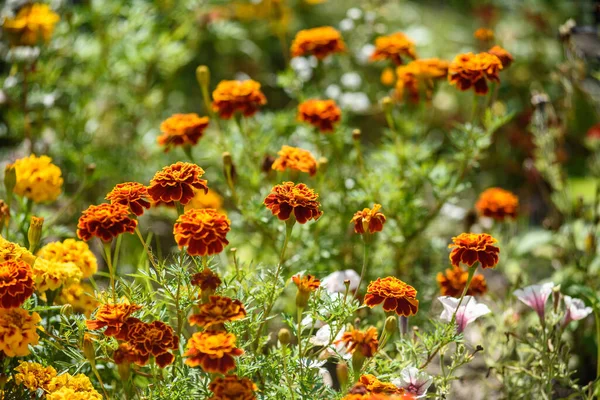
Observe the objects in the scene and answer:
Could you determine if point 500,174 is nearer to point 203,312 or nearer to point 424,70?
point 424,70

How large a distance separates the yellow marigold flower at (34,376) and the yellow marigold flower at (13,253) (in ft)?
0.67

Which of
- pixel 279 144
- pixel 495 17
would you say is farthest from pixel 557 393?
pixel 495 17

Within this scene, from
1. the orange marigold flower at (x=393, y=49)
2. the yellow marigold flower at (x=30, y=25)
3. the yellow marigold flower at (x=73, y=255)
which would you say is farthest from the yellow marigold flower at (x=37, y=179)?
the orange marigold flower at (x=393, y=49)

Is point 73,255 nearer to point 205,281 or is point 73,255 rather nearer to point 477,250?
point 205,281

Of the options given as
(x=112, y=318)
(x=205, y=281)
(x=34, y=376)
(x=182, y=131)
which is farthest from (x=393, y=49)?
(x=34, y=376)

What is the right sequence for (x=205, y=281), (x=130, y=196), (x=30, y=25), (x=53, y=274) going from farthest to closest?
(x=30, y=25), (x=53, y=274), (x=130, y=196), (x=205, y=281)

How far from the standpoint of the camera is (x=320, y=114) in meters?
1.91

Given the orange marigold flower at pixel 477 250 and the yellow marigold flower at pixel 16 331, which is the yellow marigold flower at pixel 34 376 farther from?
the orange marigold flower at pixel 477 250

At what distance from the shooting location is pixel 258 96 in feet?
6.22

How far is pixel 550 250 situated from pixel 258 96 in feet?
4.87

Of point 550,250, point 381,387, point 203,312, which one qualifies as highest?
point 203,312

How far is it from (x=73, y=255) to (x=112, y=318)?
396 mm

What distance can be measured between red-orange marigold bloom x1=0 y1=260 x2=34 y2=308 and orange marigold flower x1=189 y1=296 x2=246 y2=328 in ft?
1.04

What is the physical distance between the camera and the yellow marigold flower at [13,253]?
1.36 metres
